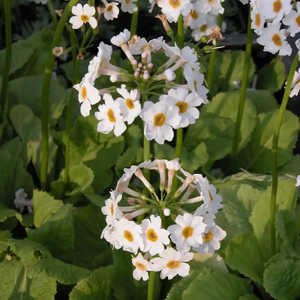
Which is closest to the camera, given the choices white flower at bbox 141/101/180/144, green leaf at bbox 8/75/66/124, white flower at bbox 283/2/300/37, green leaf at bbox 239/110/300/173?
white flower at bbox 141/101/180/144

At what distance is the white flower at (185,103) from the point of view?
1.32 meters

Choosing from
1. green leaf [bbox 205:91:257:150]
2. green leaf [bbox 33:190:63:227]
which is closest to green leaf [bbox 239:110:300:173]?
green leaf [bbox 205:91:257:150]

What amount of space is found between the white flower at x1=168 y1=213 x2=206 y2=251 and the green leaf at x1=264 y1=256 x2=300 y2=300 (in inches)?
23.3

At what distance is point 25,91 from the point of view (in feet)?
9.09

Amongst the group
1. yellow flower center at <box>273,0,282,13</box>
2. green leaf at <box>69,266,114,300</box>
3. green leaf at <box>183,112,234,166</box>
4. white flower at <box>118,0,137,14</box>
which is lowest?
green leaf at <box>69,266,114,300</box>

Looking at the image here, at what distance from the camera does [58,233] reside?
198 centimetres

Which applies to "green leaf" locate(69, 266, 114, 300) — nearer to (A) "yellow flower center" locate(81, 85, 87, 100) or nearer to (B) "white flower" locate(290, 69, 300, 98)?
(A) "yellow flower center" locate(81, 85, 87, 100)

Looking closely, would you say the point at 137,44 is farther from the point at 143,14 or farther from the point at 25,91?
the point at 143,14

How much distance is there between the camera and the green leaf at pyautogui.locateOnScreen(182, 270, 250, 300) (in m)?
1.77

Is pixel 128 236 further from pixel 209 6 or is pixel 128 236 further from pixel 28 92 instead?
pixel 28 92

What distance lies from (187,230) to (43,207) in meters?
0.98

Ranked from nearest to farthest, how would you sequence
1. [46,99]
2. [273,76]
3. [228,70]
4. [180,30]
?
[180,30] → [46,99] → [228,70] → [273,76]

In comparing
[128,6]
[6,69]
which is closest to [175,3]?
[128,6]

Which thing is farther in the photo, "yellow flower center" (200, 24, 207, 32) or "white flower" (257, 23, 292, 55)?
"yellow flower center" (200, 24, 207, 32)
